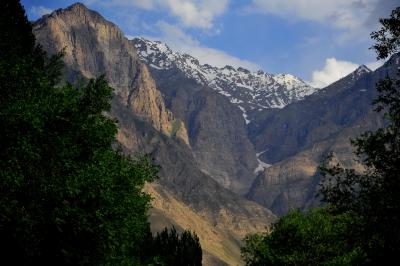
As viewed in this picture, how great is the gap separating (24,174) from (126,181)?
9494mm

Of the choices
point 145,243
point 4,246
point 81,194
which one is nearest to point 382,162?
point 81,194

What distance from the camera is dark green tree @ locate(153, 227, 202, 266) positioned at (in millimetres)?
63688

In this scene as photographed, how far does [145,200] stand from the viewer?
45938 mm

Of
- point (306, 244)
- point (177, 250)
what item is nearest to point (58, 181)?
point (306, 244)

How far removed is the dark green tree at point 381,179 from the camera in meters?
23.8

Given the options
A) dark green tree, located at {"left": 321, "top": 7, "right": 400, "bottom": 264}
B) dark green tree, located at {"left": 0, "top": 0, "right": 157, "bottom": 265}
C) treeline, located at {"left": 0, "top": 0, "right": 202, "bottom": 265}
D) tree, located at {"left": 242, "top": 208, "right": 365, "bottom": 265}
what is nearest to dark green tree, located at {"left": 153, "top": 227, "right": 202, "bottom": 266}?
tree, located at {"left": 242, "top": 208, "right": 365, "bottom": 265}

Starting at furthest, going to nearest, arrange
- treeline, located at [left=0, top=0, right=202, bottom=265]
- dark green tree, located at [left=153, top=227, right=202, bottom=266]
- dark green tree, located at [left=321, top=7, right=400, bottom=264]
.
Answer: dark green tree, located at [left=153, top=227, right=202, bottom=266] → treeline, located at [left=0, top=0, right=202, bottom=265] → dark green tree, located at [left=321, top=7, right=400, bottom=264]

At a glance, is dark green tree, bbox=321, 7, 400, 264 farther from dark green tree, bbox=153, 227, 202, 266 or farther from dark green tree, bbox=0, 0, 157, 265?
dark green tree, bbox=153, 227, 202, 266

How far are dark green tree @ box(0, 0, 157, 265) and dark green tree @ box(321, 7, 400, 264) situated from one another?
53.0ft

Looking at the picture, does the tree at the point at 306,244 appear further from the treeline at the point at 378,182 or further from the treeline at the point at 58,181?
the treeline at the point at 378,182

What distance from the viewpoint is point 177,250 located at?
65375mm

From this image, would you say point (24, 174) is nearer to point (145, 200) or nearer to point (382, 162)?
point (145, 200)

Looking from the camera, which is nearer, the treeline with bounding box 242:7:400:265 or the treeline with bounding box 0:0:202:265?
the treeline with bounding box 242:7:400:265

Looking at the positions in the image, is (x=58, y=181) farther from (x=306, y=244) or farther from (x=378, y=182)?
(x=306, y=244)
